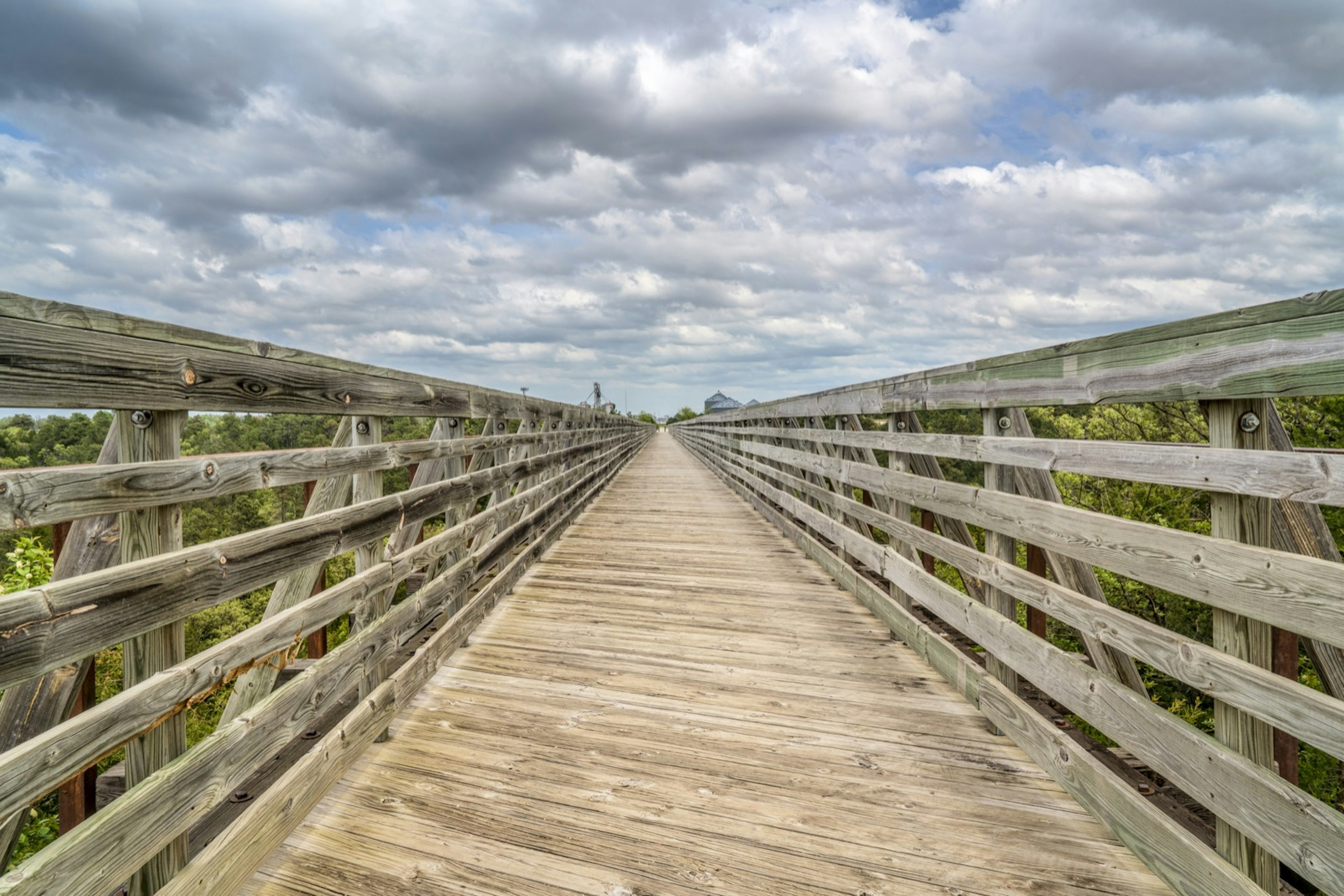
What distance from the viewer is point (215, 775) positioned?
1730mm

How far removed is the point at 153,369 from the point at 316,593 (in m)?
1.08

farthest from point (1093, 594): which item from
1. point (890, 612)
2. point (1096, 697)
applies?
point (890, 612)

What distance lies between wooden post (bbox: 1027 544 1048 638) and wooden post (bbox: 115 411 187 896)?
2.77 m

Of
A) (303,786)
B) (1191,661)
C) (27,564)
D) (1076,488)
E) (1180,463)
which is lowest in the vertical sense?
(1076,488)

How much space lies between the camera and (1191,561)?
172 cm

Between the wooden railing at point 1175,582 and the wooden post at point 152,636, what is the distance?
232cm

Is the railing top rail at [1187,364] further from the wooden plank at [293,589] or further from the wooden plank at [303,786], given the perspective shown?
the wooden plank at [303,786]

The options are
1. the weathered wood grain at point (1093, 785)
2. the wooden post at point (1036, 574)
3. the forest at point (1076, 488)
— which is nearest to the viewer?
the weathered wood grain at point (1093, 785)

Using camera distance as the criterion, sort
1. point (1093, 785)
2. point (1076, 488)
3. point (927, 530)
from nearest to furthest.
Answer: point (1093, 785) < point (927, 530) < point (1076, 488)

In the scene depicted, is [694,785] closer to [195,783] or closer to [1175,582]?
[195,783]

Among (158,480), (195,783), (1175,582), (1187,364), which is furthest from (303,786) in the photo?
(1187,364)

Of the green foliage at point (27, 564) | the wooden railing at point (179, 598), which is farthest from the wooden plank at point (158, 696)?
the green foliage at point (27, 564)

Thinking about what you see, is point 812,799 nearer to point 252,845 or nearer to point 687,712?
point 687,712

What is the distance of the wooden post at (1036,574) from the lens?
8.51ft
